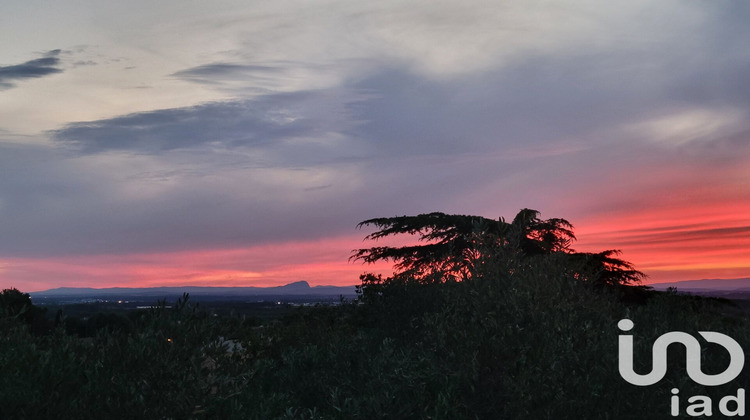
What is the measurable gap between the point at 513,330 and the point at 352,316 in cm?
1248

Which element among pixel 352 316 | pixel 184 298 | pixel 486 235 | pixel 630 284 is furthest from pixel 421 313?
pixel 630 284

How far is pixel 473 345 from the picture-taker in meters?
14.1

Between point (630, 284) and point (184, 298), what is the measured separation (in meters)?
42.0

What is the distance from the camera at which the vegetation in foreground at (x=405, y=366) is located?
10.6 meters

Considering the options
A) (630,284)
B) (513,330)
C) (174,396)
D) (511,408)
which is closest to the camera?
(174,396)

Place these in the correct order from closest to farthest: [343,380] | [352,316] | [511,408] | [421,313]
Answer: [511,408] → [343,380] → [421,313] → [352,316]

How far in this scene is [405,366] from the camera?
15.3 m

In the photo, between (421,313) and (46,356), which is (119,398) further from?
(421,313)

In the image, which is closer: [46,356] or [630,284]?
[46,356]

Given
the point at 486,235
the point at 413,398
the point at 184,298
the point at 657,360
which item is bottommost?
the point at 413,398

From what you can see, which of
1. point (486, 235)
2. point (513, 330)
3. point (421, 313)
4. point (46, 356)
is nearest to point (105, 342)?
point (46, 356)

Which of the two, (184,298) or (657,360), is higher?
(184,298)

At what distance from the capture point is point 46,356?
1139cm

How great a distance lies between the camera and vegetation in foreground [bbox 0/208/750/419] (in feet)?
34.7
